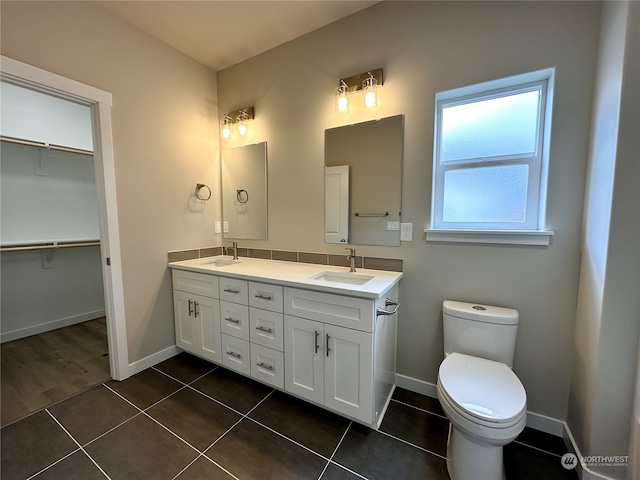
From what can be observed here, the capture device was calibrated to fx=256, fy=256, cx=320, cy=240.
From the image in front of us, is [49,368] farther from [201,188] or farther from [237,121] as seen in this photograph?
[237,121]

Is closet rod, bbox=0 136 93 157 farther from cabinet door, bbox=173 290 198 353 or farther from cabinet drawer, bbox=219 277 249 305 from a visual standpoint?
cabinet drawer, bbox=219 277 249 305

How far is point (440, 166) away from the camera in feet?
5.71

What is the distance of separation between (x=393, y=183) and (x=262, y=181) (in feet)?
4.00

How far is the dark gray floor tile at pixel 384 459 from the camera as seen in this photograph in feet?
4.09

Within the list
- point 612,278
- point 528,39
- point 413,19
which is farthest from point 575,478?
point 413,19

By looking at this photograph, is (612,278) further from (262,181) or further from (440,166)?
(262,181)

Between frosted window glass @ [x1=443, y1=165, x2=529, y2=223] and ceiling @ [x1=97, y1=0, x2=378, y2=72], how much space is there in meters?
1.37

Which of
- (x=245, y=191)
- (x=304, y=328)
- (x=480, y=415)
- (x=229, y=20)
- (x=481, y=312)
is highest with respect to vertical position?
(x=229, y=20)

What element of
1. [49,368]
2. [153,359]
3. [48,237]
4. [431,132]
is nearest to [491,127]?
[431,132]

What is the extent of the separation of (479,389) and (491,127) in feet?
4.93

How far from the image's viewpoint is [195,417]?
1604mm

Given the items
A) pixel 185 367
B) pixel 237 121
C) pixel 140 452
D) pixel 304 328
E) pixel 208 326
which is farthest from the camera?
pixel 237 121

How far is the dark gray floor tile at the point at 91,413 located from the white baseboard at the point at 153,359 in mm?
215

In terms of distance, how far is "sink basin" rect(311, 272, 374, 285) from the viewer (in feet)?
5.82
